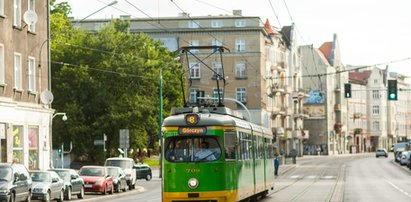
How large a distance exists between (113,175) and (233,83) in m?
58.9

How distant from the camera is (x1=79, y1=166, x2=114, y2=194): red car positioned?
44.8 metres

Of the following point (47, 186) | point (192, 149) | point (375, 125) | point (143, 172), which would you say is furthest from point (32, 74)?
point (375, 125)

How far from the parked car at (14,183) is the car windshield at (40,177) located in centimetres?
324

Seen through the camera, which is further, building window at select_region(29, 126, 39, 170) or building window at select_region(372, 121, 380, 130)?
building window at select_region(372, 121, 380, 130)

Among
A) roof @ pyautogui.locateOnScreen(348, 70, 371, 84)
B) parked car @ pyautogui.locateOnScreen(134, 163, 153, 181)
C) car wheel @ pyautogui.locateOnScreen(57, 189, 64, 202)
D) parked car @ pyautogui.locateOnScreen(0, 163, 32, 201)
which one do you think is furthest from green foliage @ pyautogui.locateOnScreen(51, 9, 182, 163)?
roof @ pyautogui.locateOnScreen(348, 70, 371, 84)

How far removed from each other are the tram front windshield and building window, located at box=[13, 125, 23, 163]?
64.8ft

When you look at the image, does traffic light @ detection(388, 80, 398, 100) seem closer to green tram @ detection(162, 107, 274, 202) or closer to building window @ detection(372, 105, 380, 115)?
green tram @ detection(162, 107, 274, 202)

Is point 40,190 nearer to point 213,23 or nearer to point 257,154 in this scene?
point 257,154

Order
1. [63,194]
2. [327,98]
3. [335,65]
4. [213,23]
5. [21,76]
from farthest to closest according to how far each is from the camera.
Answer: [335,65]
[327,98]
[213,23]
[21,76]
[63,194]

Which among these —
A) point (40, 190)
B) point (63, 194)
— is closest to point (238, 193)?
point (40, 190)

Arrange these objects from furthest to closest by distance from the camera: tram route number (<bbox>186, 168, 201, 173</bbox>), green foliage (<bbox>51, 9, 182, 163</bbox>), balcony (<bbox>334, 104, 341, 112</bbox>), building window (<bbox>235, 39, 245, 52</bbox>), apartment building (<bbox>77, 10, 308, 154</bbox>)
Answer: balcony (<bbox>334, 104, 341, 112</bbox>) < building window (<bbox>235, 39, 245, 52</bbox>) < apartment building (<bbox>77, 10, 308, 154</bbox>) < green foliage (<bbox>51, 9, 182, 163</bbox>) < tram route number (<bbox>186, 168, 201, 173</bbox>)

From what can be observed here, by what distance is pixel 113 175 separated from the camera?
1871 inches

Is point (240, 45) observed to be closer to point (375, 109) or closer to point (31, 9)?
point (31, 9)

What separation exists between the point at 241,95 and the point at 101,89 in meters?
31.1
